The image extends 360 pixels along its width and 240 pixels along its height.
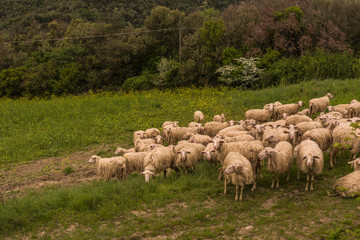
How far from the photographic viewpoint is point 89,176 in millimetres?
14531

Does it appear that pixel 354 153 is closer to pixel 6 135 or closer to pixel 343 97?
pixel 343 97

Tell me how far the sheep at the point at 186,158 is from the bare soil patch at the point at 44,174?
393 centimetres

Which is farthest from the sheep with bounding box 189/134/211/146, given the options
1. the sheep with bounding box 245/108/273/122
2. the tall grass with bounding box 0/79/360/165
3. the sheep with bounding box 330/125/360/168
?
the sheep with bounding box 245/108/273/122

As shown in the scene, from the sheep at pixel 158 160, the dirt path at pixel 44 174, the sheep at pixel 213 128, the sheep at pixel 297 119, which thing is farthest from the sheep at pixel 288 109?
the dirt path at pixel 44 174

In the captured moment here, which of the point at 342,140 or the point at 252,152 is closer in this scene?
the point at 252,152

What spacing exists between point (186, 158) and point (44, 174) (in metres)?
6.86

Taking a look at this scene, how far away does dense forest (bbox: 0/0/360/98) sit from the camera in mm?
28891

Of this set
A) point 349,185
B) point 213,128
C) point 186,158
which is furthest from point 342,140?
point 213,128

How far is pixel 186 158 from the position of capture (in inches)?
491

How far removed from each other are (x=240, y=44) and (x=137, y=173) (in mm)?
23000

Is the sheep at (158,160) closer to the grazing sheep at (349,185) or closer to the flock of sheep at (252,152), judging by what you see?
the flock of sheep at (252,152)

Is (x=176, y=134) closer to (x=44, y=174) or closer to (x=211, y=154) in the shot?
(x=211, y=154)

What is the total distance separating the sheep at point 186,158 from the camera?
40.4ft

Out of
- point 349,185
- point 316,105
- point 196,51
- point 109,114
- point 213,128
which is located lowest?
point 109,114
